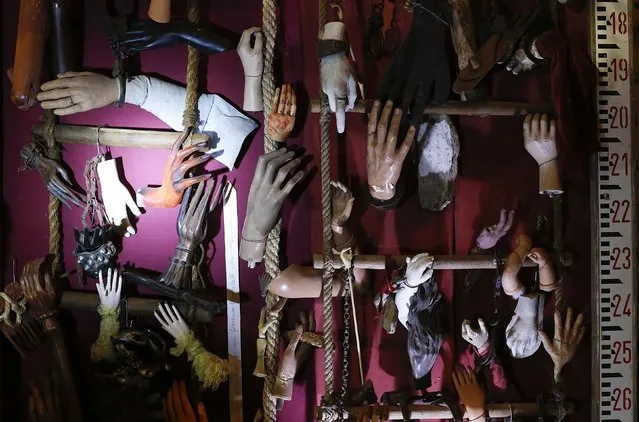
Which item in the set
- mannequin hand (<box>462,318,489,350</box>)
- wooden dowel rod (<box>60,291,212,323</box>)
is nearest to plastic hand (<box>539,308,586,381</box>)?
mannequin hand (<box>462,318,489,350</box>)

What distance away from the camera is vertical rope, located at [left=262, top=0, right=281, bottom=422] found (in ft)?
5.02

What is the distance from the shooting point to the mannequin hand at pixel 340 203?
59.4 inches

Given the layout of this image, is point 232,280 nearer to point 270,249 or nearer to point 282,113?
point 270,249

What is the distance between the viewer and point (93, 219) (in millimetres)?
1575

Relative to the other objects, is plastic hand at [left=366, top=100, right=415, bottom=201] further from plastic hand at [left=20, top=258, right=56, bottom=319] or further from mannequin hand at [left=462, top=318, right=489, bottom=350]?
plastic hand at [left=20, top=258, right=56, bottom=319]

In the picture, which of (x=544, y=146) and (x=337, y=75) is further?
(x=544, y=146)

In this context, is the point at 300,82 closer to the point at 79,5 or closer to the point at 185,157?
the point at 185,157

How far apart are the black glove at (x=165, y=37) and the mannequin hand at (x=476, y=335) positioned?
3.02 ft

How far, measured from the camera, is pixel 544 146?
1.54 meters

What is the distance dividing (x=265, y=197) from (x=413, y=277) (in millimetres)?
400

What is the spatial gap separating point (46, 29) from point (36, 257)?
0.57m

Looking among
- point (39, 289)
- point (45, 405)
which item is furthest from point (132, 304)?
point (45, 405)

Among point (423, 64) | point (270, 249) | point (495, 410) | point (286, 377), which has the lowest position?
point (495, 410)

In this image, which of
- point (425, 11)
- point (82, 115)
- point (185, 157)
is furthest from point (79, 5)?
point (425, 11)
